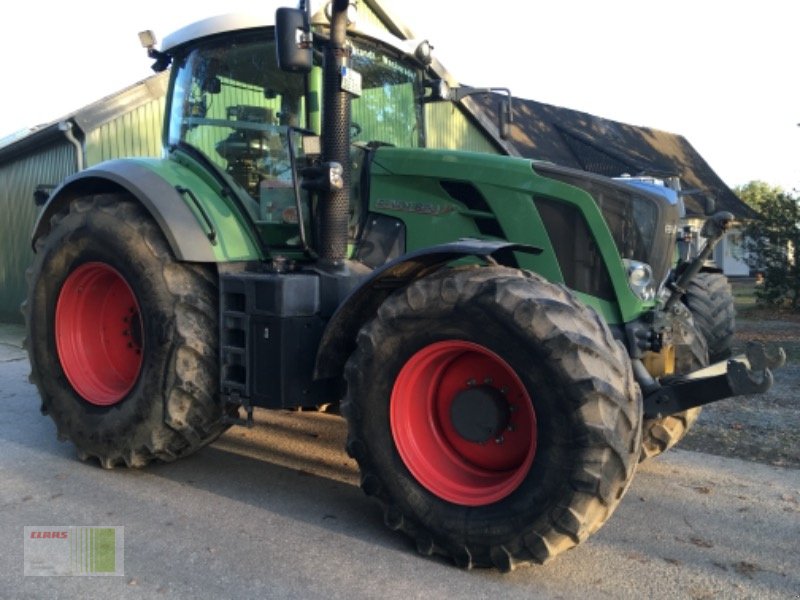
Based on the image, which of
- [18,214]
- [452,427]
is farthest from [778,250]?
[18,214]

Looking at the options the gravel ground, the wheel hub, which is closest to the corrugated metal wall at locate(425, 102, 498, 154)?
the gravel ground

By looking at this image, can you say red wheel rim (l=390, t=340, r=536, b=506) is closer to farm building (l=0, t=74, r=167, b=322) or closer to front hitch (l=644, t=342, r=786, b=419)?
front hitch (l=644, t=342, r=786, b=419)

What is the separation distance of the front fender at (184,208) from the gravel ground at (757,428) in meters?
3.52

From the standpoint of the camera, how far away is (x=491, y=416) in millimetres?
3348

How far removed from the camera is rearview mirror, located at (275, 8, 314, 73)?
3.64 m

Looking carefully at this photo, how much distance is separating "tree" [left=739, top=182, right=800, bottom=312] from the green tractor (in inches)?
492

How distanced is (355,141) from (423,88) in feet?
2.89

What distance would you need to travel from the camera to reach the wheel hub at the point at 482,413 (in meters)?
3.35

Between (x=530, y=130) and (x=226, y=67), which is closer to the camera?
(x=226, y=67)

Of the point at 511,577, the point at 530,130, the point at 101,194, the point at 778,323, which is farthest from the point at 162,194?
the point at 530,130

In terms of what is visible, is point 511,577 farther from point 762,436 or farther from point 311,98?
point 762,436

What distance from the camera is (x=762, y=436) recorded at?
5.53 meters

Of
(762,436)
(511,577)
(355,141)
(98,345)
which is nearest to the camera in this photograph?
(511,577)

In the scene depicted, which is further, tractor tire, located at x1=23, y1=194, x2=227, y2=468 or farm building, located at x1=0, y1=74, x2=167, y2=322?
farm building, located at x1=0, y1=74, x2=167, y2=322
